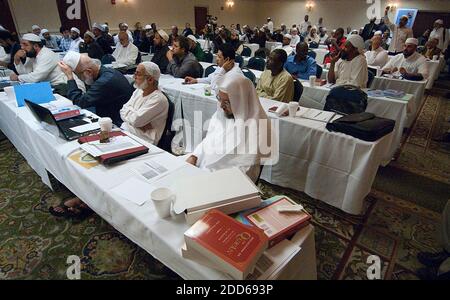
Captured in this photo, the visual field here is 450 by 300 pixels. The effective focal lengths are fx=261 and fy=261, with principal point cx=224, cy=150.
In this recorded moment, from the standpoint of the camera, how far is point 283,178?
8.13 ft

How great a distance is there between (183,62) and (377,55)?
3.57 m

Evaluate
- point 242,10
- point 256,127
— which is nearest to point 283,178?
point 256,127

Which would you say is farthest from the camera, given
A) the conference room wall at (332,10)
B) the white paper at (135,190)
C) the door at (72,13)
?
the conference room wall at (332,10)

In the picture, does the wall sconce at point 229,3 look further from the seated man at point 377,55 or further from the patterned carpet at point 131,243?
the patterned carpet at point 131,243

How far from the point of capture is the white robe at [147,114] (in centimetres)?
211

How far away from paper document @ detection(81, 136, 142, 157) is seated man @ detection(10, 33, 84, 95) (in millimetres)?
1981

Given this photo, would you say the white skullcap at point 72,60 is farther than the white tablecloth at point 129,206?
Yes

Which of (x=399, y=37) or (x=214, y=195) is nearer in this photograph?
(x=214, y=195)

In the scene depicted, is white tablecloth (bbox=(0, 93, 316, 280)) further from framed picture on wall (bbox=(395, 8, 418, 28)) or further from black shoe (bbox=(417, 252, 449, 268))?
framed picture on wall (bbox=(395, 8, 418, 28))

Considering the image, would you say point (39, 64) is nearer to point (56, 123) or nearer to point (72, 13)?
point (56, 123)

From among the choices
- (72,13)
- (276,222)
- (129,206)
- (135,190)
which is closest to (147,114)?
(135,190)

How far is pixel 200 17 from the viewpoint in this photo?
13961 millimetres

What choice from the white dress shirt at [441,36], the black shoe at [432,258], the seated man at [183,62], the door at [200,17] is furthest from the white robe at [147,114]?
the door at [200,17]

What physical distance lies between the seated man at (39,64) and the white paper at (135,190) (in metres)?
2.47
